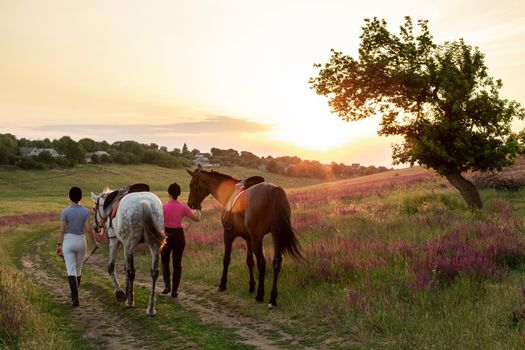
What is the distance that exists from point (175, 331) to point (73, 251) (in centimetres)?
349

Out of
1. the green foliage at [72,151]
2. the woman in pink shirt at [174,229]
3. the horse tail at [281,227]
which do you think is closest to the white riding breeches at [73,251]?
the woman in pink shirt at [174,229]

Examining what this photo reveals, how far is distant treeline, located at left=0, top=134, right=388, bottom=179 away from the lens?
334 feet

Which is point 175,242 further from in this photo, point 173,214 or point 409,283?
point 409,283

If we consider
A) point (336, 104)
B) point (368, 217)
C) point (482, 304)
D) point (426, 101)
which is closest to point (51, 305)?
point (482, 304)

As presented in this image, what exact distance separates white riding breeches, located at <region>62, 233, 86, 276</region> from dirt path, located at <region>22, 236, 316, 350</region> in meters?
0.86

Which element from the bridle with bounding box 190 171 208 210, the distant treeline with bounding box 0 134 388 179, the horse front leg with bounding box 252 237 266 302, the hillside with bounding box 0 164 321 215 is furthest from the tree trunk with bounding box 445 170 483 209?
the distant treeline with bounding box 0 134 388 179

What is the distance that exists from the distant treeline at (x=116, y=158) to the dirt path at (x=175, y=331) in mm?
99576

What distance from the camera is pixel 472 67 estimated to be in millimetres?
17453

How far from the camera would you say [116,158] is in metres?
121

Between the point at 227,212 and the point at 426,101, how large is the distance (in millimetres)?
11646

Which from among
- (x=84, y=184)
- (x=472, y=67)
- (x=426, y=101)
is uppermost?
(x=472, y=67)

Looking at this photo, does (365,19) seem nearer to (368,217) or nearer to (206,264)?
(368,217)

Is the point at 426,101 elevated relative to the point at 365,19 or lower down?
lower down

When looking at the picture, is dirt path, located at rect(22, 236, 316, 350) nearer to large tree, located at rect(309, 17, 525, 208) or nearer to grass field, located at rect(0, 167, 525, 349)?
grass field, located at rect(0, 167, 525, 349)
